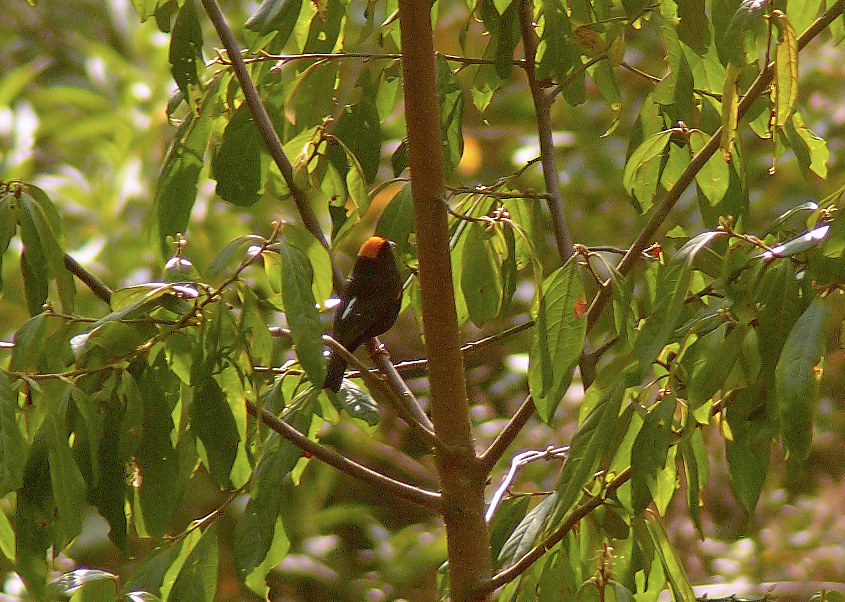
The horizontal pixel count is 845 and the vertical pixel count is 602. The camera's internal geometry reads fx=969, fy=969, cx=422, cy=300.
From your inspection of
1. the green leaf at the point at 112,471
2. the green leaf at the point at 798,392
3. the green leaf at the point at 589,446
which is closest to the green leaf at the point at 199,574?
the green leaf at the point at 112,471

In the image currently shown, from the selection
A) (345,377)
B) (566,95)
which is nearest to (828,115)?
(566,95)

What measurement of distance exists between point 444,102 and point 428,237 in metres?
0.26

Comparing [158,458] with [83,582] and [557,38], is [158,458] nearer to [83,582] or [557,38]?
[83,582]

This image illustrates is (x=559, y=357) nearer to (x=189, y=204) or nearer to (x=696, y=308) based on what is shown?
(x=696, y=308)

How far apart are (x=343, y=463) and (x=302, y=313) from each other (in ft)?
0.73

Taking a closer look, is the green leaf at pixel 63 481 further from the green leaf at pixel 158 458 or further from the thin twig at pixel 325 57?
the thin twig at pixel 325 57

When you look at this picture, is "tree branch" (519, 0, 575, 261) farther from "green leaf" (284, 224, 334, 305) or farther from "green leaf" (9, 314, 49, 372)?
"green leaf" (9, 314, 49, 372)

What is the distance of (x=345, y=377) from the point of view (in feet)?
4.22

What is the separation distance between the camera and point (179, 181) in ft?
3.79

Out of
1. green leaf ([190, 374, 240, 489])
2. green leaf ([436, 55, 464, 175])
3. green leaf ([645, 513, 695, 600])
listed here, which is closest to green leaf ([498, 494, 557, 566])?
green leaf ([645, 513, 695, 600])

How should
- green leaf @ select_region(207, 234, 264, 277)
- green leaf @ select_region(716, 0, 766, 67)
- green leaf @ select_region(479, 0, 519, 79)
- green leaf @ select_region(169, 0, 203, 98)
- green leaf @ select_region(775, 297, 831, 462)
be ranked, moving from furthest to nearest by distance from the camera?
green leaf @ select_region(479, 0, 519, 79) < green leaf @ select_region(169, 0, 203, 98) < green leaf @ select_region(207, 234, 264, 277) < green leaf @ select_region(716, 0, 766, 67) < green leaf @ select_region(775, 297, 831, 462)

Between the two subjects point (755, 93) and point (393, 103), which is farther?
point (393, 103)

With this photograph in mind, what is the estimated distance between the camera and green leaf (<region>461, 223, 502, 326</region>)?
1.16m

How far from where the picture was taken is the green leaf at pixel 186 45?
1.07 meters
